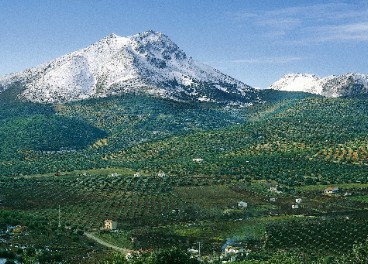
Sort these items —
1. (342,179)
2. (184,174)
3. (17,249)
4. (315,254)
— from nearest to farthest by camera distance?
(17,249)
(315,254)
(342,179)
(184,174)

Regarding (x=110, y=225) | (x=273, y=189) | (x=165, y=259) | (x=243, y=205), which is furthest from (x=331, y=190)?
(x=165, y=259)

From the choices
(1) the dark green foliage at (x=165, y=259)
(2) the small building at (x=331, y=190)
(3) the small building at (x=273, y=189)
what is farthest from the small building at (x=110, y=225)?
(2) the small building at (x=331, y=190)

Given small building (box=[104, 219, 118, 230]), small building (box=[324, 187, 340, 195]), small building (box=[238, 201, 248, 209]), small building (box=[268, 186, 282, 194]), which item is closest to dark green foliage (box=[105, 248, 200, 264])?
small building (box=[104, 219, 118, 230])

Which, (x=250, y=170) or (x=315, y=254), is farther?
(x=250, y=170)

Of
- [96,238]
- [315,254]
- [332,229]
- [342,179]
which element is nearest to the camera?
[315,254]

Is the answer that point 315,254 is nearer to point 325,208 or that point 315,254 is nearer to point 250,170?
point 325,208

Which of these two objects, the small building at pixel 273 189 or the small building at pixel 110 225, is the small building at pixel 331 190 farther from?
the small building at pixel 110 225

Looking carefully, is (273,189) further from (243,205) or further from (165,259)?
(165,259)

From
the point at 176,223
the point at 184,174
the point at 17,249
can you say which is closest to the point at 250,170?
the point at 184,174

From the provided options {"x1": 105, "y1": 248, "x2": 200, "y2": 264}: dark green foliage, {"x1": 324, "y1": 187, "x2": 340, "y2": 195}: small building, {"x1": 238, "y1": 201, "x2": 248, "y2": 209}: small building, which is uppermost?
{"x1": 105, "y1": 248, "x2": 200, "y2": 264}: dark green foliage

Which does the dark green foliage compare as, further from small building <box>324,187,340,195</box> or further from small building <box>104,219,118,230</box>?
small building <box>324,187,340,195</box>

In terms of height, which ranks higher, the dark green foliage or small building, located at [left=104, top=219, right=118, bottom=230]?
the dark green foliage
